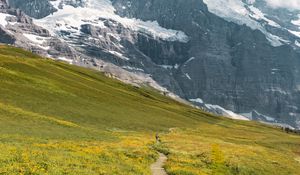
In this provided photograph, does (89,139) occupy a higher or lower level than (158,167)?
lower

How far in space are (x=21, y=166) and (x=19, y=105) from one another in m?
49.9

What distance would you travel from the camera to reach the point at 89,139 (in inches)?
2285

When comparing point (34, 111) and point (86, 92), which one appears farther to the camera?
point (86, 92)

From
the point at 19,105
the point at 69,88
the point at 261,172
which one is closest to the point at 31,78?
the point at 69,88

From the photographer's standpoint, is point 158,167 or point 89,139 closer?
point 158,167

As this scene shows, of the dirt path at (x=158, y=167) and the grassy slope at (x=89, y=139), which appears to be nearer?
the grassy slope at (x=89, y=139)

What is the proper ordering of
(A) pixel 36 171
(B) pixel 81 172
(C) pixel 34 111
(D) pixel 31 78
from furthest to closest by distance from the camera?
(D) pixel 31 78 → (C) pixel 34 111 → (B) pixel 81 172 → (A) pixel 36 171

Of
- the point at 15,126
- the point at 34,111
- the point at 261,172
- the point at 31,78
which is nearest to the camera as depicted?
the point at 261,172

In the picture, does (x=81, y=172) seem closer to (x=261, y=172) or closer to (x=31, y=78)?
(x=261, y=172)

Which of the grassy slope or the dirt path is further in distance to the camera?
the dirt path

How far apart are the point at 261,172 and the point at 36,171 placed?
28663mm

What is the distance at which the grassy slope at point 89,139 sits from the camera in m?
33.6

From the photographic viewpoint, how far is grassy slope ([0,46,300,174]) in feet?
110

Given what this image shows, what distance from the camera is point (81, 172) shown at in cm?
2847
